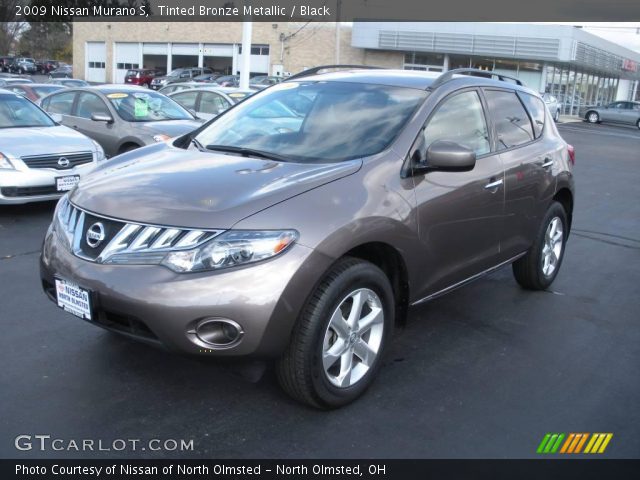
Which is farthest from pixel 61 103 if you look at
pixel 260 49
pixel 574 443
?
pixel 260 49

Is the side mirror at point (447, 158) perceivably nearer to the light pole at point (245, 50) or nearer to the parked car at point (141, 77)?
the light pole at point (245, 50)

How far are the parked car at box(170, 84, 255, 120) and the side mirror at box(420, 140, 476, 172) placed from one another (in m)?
9.46

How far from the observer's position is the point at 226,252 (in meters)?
3.09

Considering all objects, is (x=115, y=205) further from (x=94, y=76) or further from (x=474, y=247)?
(x=94, y=76)

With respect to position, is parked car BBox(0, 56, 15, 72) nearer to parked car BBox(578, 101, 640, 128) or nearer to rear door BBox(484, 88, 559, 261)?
parked car BBox(578, 101, 640, 128)

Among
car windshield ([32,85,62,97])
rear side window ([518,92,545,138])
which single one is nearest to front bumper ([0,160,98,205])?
rear side window ([518,92,545,138])

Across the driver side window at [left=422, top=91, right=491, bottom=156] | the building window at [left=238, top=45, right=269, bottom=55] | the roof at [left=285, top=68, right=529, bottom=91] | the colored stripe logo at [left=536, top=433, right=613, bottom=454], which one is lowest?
the colored stripe logo at [left=536, top=433, right=613, bottom=454]

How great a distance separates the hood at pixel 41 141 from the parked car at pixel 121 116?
1397 millimetres

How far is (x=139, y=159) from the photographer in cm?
409

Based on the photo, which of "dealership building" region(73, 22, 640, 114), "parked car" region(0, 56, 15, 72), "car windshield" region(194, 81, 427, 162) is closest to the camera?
"car windshield" region(194, 81, 427, 162)

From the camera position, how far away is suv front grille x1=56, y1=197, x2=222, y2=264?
3.12 m

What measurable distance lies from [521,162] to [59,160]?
538 centimetres

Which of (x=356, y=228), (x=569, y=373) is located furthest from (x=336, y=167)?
(x=569, y=373)

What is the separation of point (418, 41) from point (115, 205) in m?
42.9
